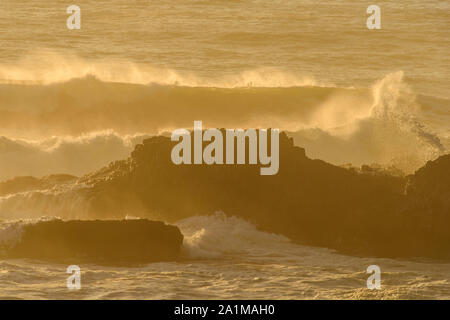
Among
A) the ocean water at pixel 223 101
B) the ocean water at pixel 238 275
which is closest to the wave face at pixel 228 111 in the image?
the ocean water at pixel 223 101

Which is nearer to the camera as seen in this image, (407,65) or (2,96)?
(2,96)

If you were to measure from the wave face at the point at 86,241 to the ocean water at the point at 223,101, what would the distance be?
444 millimetres

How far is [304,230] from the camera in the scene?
18.7 metres

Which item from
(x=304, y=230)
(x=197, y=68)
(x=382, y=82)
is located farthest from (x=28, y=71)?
(x=304, y=230)

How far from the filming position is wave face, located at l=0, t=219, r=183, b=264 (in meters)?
17.0

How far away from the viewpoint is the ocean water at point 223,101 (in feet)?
52.7

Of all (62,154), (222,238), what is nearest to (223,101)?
(62,154)

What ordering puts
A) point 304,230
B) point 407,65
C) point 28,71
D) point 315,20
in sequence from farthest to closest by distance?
1. point 315,20
2. point 407,65
3. point 28,71
4. point 304,230

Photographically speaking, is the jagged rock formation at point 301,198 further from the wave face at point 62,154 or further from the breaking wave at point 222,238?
the wave face at point 62,154

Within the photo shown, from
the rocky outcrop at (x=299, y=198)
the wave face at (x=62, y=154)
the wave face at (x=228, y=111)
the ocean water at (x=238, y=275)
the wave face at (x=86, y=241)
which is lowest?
the ocean water at (x=238, y=275)

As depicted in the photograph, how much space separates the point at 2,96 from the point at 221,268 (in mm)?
21182

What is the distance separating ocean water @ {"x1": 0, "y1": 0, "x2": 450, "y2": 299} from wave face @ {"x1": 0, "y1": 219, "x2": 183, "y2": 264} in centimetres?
44
